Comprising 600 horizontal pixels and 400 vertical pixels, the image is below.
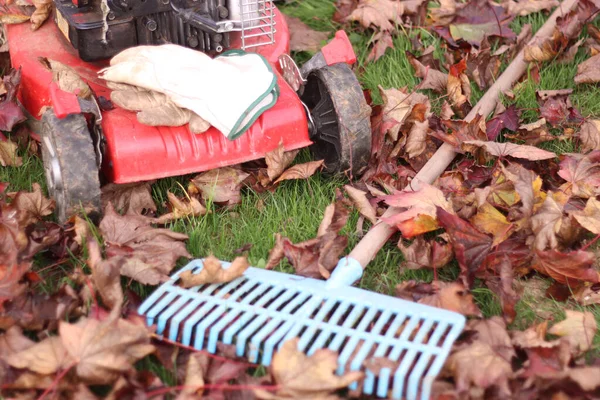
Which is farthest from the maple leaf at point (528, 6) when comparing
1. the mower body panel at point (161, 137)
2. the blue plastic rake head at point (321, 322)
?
the blue plastic rake head at point (321, 322)

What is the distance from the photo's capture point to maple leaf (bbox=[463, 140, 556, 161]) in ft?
8.28

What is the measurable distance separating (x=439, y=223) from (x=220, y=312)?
28.3 inches

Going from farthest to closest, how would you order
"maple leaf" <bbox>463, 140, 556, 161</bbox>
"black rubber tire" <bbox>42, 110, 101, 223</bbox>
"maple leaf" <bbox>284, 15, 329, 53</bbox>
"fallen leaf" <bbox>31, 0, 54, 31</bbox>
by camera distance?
"maple leaf" <bbox>284, 15, 329, 53</bbox> → "fallen leaf" <bbox>31, 0, 54, 31</bbox> → "maple leaf" <bbox>463, 140, 556, 161</bbox> → "black rubber tire" <bbox>42, 110, 101, 223</bbox>

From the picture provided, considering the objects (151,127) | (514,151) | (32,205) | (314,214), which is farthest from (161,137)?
(514,151)

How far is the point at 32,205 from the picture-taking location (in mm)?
2295

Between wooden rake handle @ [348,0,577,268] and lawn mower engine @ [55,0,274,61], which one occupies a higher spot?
lawn mower engine @ [55,0,274,61]

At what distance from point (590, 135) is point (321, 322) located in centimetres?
131

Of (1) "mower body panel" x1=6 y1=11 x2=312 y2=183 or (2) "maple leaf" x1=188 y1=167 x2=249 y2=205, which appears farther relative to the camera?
(2) "maple leaf" x1=188 y1=167 x2=249 y2=205

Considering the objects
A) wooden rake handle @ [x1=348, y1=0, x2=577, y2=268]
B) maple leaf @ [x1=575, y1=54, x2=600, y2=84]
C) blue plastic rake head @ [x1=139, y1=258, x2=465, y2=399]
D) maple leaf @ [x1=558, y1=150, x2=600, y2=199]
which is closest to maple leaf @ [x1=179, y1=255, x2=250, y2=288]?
blue plastic rake head @ [x1=139, y1=258, x2=465, y2=399]

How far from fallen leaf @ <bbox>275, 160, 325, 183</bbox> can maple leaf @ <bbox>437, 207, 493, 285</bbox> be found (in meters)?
0.52

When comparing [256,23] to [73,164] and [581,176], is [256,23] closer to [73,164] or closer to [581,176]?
[73,164]

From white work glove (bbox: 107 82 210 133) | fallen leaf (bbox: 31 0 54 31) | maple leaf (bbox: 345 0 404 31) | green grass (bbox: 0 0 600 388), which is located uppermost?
fallen leaf (bbox: 31 0 54 31)

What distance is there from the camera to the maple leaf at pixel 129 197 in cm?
245

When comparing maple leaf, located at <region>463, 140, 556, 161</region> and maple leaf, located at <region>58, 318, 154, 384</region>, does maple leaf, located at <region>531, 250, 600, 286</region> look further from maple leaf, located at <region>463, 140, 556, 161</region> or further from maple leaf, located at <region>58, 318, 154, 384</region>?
maple leaf, located at <region>58, 318, 154, 384</region>
